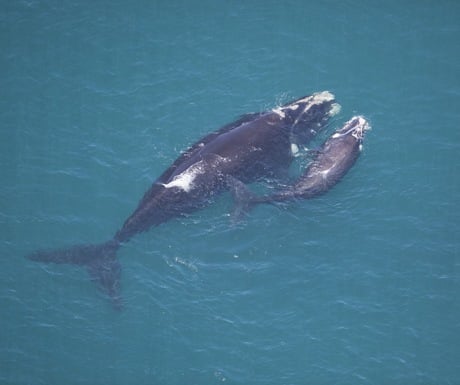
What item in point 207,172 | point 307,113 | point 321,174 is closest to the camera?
point 207,172

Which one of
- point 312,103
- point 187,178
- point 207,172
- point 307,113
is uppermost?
point 312,103

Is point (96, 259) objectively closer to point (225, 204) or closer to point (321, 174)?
point (225, 204)

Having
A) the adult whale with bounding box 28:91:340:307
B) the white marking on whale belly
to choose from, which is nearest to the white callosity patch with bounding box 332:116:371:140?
the adult whale with bounding box 28:91:340:307

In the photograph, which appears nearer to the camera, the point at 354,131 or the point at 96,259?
the point at 96,259

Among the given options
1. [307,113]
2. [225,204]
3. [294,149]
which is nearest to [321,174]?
[294,149]

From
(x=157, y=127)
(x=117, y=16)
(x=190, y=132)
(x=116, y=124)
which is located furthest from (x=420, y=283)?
(x=117, y=16)

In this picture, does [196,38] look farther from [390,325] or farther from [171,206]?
[390,325]

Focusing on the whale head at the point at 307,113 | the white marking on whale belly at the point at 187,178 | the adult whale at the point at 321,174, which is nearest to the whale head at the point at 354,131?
the adult whale at the point at 321,174
